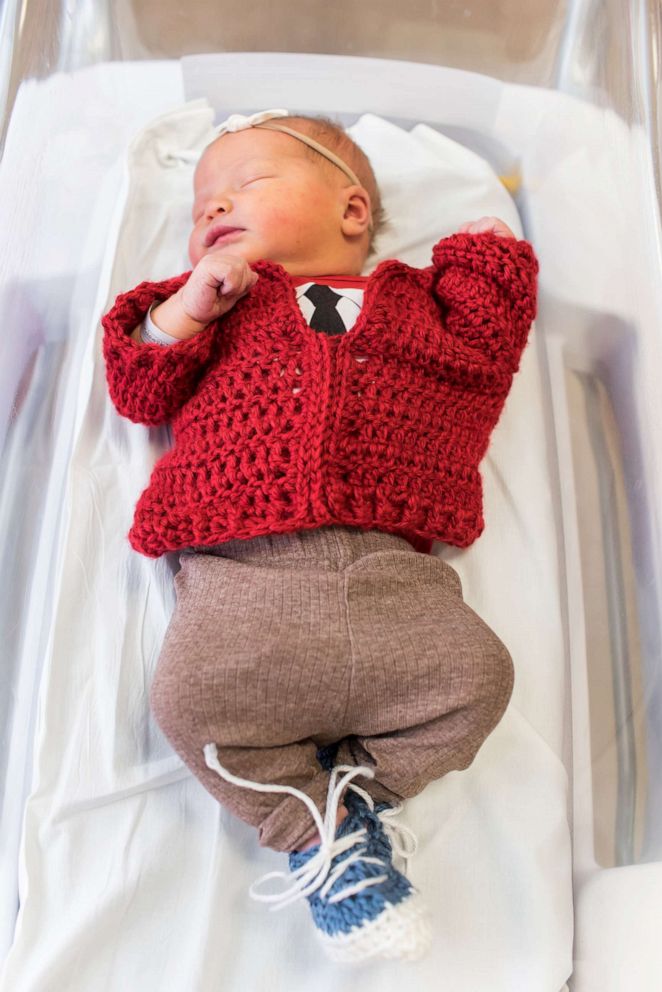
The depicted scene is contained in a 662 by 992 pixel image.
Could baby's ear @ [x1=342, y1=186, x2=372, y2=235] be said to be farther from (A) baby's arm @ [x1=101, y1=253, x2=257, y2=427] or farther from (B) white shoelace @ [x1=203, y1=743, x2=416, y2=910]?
(B) white shoelace @ [x1=203, y1=743, x2=416, y2=910]

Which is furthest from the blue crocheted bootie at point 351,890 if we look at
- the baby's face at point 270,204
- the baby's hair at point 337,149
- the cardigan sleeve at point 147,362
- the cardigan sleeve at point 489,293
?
the baby's hair at point 337,149

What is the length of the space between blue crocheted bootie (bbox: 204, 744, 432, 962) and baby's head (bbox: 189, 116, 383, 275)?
0.65 m

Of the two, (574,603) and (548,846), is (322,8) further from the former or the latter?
(548,846)

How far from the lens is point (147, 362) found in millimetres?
1028

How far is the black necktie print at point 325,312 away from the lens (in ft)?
3.49

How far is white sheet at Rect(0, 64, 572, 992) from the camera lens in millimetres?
904

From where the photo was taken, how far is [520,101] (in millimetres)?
1520

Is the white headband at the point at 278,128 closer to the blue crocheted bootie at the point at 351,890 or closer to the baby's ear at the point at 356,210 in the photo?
the baby's ear at the point at 356,210

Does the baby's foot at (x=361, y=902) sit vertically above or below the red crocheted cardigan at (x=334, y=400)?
below

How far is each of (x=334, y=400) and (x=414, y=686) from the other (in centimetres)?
32

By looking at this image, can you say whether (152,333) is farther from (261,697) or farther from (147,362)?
(261,697)

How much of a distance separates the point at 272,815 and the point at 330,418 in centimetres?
42

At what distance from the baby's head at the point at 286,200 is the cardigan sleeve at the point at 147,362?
0.41ft

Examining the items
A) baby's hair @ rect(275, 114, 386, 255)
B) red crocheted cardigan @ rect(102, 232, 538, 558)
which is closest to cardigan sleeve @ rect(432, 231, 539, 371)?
red crocheted cardigan @ rect(102, 232, 538, 558)
